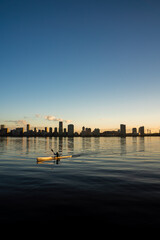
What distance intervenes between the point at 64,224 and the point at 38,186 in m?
10.3

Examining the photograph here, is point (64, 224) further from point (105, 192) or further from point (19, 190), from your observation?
point (19, 190)

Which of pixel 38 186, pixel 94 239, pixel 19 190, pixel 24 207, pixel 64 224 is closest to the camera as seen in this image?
pixel 94 239

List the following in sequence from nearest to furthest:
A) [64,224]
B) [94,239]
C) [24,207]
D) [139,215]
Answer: [94,239] < [64,224] < [139,215] < [24,207]


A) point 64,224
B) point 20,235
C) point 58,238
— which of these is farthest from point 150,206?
point 20,235

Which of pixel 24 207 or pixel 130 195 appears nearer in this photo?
pixel 24 207

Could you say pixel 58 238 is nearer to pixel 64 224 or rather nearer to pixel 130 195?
pixel 64 224

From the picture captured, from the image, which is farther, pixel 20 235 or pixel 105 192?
pixel 105 192

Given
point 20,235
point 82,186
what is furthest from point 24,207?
point 82,186

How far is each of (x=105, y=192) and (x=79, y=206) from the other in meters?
4.88

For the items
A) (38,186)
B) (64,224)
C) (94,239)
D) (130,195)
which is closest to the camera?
(94,239)

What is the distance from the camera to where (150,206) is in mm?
15375

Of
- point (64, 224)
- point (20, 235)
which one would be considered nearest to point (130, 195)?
point (64, 224)

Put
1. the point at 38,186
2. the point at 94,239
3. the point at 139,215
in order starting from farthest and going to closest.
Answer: the point at 38,186 < the point at 139,215 < the point at 94,239

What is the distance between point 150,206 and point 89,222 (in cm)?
635
